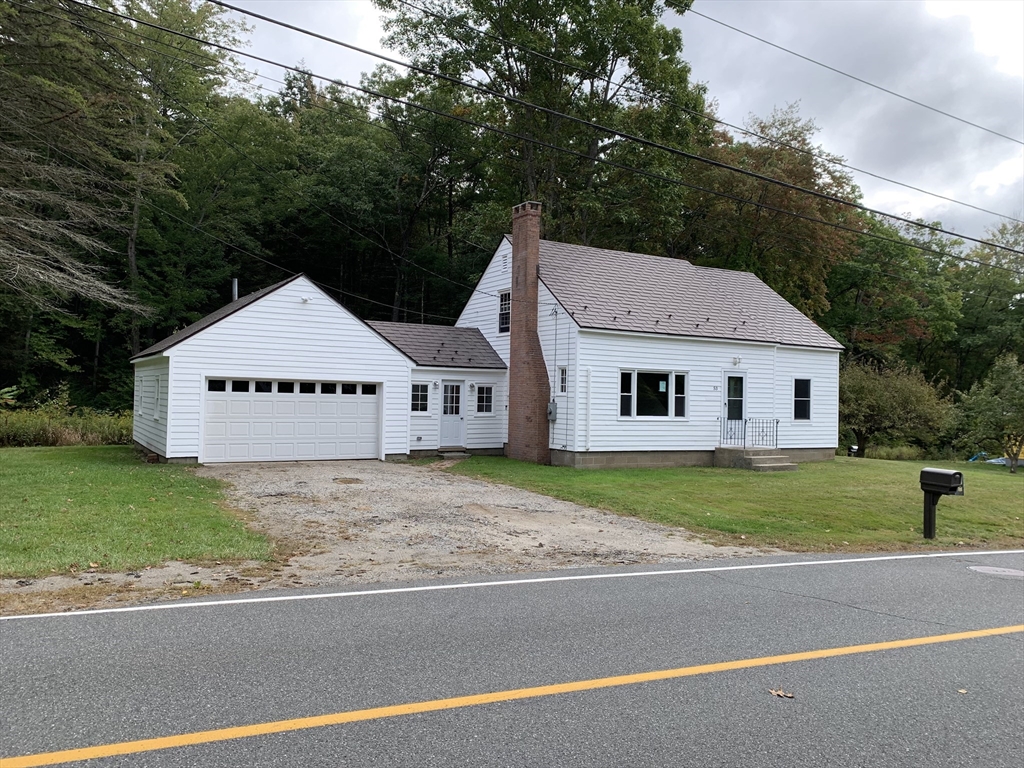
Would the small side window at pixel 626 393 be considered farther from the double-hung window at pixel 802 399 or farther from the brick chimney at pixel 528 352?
the double-hung window at pixel 802 399

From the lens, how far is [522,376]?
843 inches

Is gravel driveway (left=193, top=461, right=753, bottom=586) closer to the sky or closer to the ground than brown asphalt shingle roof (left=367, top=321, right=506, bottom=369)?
closer to the ground

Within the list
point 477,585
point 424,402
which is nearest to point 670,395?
point 424,402

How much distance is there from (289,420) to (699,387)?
11661 millimetres

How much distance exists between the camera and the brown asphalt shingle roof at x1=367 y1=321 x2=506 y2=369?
72.6 feet

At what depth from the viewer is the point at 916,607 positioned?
6910 mm

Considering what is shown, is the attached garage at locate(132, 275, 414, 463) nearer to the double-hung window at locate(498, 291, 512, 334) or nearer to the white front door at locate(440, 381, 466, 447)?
the white front door at locate(440, 381, 466, 447)

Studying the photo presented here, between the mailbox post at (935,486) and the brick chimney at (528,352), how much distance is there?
10.9 meters

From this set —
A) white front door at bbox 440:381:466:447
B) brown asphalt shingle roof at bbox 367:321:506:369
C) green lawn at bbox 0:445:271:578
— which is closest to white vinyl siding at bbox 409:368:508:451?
white front door at bbox 440:381:466:447

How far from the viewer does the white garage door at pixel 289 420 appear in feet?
61.6

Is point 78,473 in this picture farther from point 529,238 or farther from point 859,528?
point 859,528

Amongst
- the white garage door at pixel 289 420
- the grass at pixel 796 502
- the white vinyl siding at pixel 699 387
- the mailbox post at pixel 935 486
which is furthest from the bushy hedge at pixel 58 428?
the mailbox post at pixel 935 486

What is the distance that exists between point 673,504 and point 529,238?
10.2m

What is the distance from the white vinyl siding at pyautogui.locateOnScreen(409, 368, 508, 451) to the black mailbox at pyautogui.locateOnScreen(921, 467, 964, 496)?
13.4 meters
